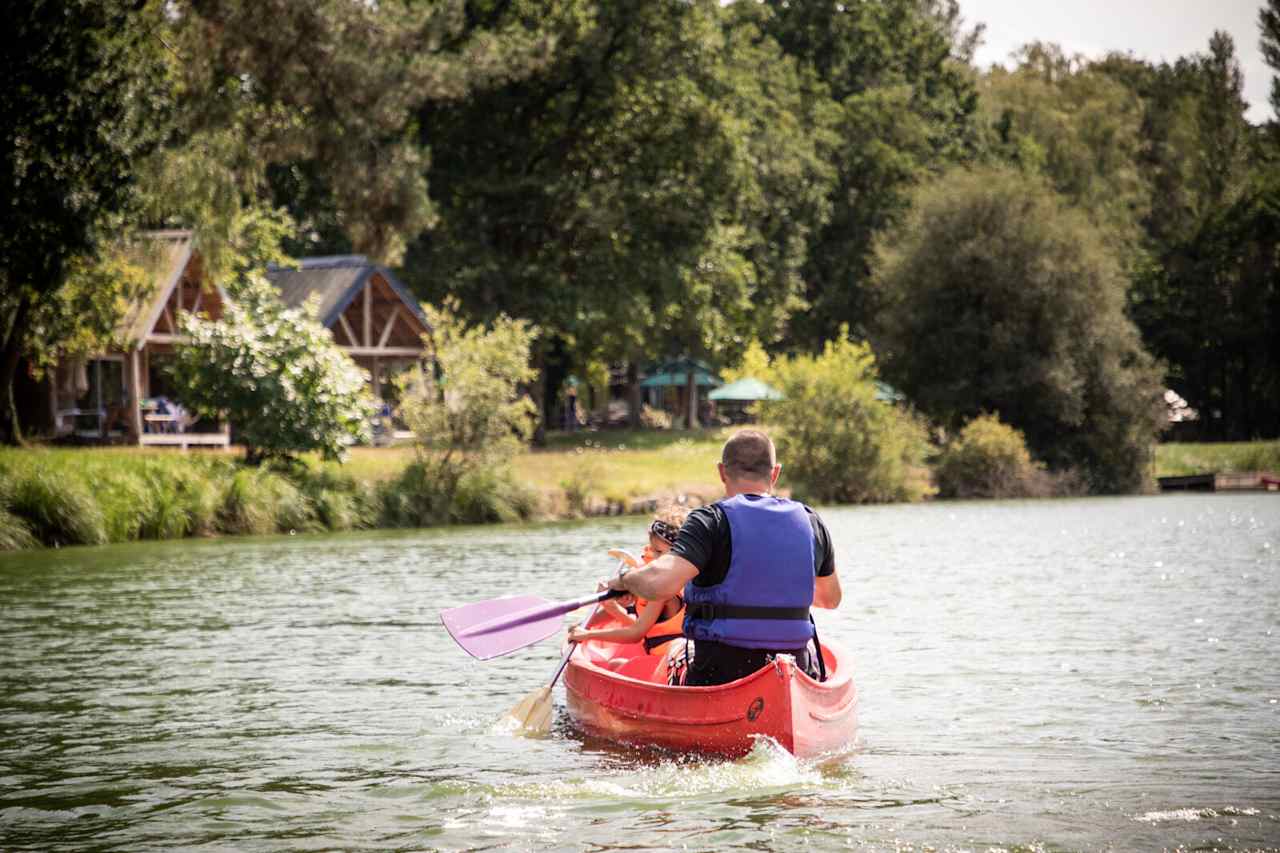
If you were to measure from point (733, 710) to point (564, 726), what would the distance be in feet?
7.83

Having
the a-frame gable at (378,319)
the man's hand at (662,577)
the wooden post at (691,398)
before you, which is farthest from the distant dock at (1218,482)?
the man's hand at (662,577)

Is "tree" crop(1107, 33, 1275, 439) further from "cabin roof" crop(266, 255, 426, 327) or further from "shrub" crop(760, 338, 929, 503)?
"cabin roof" crop(266, 255, 426, 327)

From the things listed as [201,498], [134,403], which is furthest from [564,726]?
[134,403]

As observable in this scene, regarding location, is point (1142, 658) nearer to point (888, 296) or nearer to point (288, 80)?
point (288, 80)

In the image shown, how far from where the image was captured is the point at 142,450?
104ft

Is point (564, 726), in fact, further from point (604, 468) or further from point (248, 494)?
point (604, 468)

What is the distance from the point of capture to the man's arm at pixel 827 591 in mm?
9039

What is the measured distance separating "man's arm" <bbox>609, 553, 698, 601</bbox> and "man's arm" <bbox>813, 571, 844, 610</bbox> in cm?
95

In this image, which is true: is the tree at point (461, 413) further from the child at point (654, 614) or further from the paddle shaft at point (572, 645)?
the child at point (654, 614)

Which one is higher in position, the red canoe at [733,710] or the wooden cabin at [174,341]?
the wooden cabin at [174,341]

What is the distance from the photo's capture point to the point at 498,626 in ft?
34.4

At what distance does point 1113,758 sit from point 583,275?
120ft

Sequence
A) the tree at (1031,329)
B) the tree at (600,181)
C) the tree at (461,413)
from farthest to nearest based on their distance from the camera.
→ the tree at (1031,329), the tree at (600,181), the tree at (461,413)

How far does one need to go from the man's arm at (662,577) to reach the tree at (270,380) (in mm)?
22957
